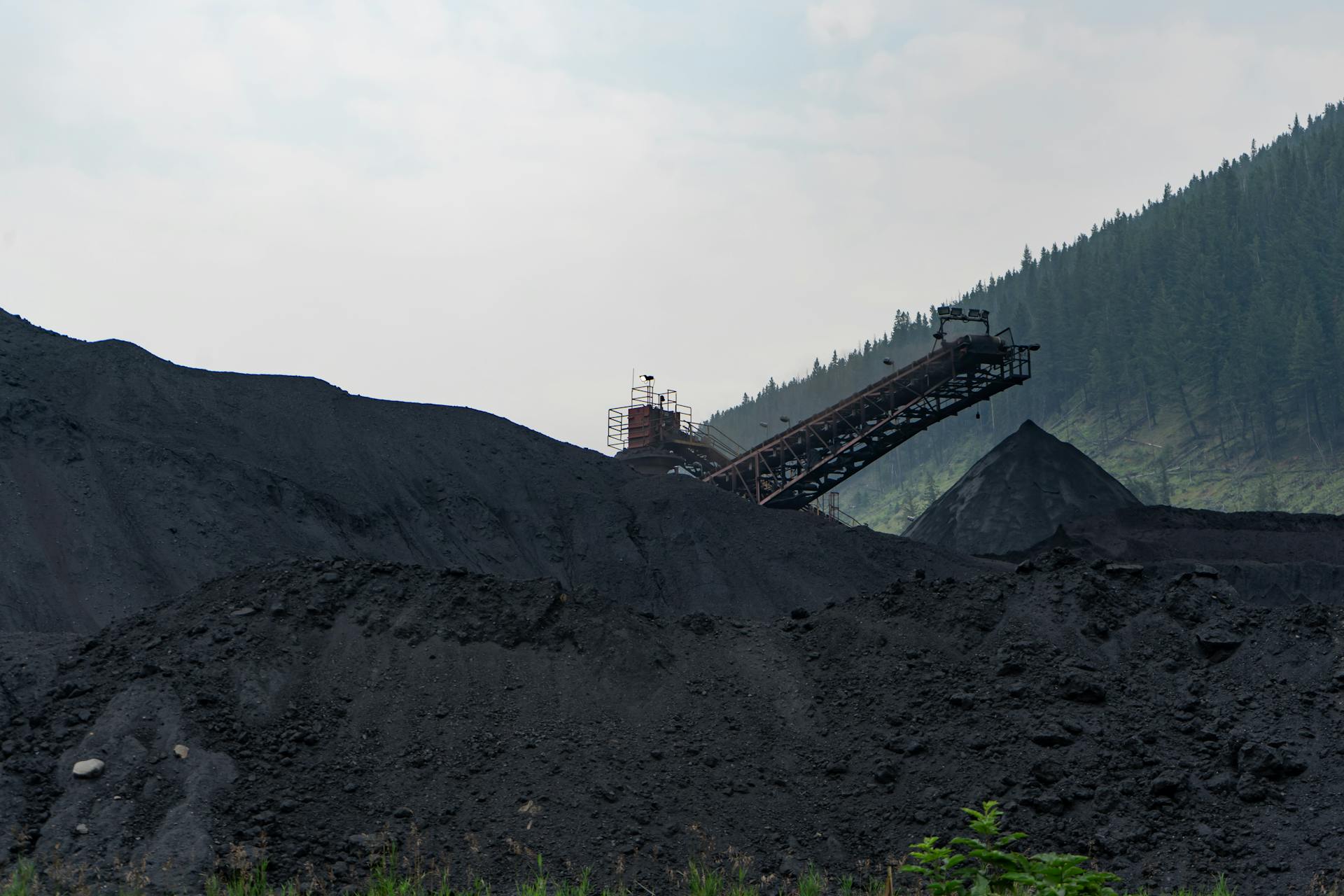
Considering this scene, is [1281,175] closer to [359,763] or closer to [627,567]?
[627,567]

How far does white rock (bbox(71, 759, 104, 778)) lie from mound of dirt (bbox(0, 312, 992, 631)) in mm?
9378

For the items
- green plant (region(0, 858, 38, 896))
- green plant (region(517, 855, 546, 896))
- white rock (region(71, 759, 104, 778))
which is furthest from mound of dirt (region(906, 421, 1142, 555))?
green plant (region(0, 858, 38, 896))

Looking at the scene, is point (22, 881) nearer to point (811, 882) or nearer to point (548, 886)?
point (548, 886)

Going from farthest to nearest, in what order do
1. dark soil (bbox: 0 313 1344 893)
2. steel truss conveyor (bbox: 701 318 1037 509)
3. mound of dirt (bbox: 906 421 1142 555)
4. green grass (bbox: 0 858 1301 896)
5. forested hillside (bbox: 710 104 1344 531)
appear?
forested hillside (bbox: 710 104 1344 531)
mound of dirt (bbox: 906 421 1142 555)
steel truss conveyor (bbox: 701 318 1037 509)
dark soil (bbox: 0 313 1344 893)
green grass (bbox: 0 858 1301 896)

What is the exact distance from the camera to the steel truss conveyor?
33.9 meters

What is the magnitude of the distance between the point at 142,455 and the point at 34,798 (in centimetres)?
1472

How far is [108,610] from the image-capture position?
20.3 metres

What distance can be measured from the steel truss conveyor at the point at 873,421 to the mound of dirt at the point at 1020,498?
166 inches

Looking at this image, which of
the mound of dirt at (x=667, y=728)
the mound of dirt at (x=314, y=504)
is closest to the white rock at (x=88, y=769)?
the mound of dirt at (x=667, y=728)

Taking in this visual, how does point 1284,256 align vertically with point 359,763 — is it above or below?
above

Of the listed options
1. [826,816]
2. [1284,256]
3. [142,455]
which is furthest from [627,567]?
[1284,256]

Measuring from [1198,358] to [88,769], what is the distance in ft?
293

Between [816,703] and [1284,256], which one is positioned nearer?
[816,703]

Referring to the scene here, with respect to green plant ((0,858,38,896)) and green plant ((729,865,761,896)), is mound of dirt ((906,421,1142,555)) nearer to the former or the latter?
green plant ((729,865,761,896))
